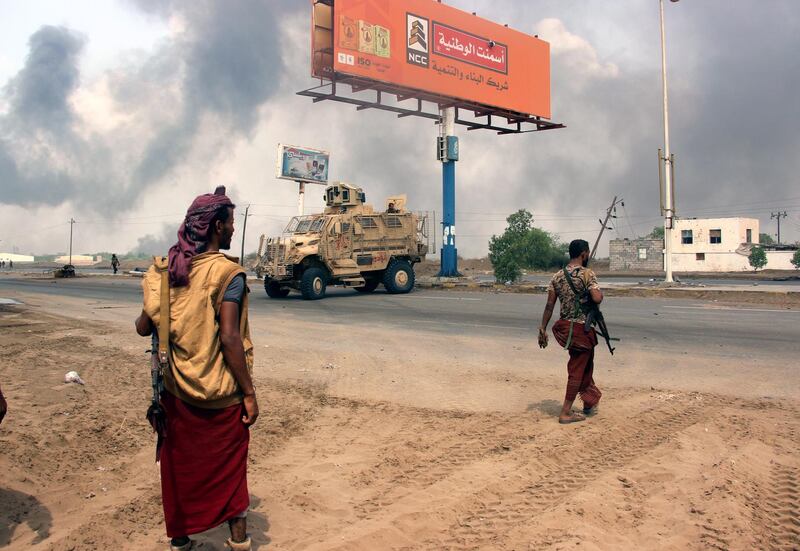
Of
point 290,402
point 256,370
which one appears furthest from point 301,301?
point 290,402

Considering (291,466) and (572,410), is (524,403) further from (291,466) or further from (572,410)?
(291,466)

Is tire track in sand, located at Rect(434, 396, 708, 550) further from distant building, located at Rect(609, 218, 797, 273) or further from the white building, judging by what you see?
the white building

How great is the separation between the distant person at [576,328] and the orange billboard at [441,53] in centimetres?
1971

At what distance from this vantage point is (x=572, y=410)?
571 cm

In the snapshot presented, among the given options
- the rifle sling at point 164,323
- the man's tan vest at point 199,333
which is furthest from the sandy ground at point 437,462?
the rifle sling at point 164,323

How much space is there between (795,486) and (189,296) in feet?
12.1

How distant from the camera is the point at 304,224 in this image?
2030 centimetres

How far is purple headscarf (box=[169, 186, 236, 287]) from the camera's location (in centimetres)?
282

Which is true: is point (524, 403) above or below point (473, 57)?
below

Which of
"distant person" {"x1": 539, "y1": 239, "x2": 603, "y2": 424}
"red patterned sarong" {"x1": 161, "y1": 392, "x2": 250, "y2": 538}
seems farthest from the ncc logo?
"red patterned sarong" {"x1": 161, "y1": 392, "x2": 250, "y2": 538}

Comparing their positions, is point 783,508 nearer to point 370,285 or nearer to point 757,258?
point 370,285

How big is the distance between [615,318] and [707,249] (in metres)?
52.3

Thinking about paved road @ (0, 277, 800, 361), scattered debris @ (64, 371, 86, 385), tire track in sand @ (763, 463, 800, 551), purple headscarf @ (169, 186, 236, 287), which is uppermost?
purple headscarf @ (169, 186, 236, 287)

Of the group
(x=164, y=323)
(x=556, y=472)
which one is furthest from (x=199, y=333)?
(x=556, y=472)
